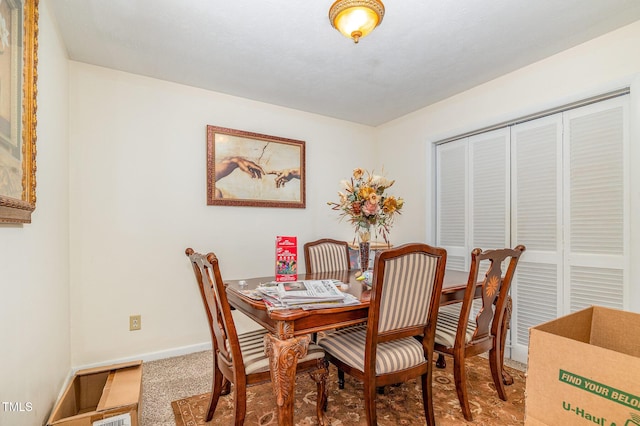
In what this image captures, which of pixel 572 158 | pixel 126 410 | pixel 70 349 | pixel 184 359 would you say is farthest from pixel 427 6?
pixel 70 349

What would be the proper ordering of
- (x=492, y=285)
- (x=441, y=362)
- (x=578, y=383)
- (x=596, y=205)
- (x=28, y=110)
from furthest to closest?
1. (x=441, y=362)
2. (x=596, y=205)
3. (x=492, y=285)
4. (x=28, y=110)
5. (x=578, y=383)

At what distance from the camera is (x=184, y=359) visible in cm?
278

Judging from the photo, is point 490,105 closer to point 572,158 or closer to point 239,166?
point 572,158

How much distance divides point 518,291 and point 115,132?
3666mm

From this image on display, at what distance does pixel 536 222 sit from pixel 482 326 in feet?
3.92

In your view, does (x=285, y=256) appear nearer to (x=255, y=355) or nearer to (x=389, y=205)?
(x=255, y=355)

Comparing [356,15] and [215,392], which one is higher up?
[356,15]

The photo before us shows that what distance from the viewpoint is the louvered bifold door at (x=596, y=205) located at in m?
2.21

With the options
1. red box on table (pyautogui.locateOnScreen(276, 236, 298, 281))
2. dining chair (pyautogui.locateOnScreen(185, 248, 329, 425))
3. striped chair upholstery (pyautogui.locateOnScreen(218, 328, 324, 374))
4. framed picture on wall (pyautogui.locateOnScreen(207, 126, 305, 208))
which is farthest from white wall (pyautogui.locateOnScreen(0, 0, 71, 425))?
red box on table (pyautogui.locateOnScreen(276, 236, 298, 281))

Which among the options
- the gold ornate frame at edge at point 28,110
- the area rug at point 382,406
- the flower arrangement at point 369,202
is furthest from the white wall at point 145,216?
the flower arrangement at point 369,202

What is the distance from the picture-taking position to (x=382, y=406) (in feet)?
6.63

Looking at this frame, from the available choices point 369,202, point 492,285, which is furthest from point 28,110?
point 492,285

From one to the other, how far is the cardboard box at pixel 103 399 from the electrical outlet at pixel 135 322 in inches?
32.3

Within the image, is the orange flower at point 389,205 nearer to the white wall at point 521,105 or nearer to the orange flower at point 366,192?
the orange flower at point 366,192
